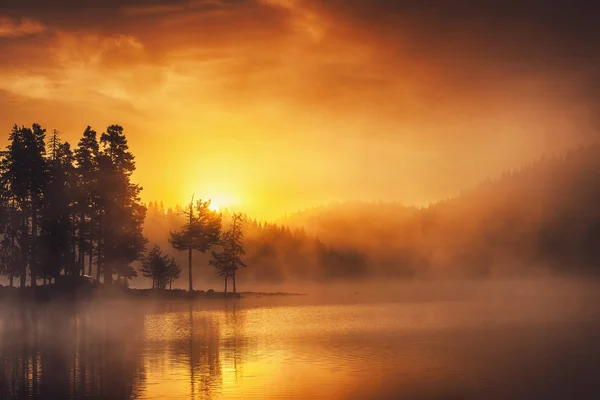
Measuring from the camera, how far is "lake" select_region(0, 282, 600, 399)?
116ft

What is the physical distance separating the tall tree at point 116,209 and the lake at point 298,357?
2543 cm

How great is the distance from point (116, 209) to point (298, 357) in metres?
66.5

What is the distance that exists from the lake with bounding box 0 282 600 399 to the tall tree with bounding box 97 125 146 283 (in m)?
25.4

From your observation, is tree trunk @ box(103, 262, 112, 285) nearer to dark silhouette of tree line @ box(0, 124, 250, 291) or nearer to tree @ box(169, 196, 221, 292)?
dark silhouette of tree line @ box(0, 124, 250, 291)

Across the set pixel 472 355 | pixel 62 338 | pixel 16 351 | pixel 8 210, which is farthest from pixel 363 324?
pixel 8 210

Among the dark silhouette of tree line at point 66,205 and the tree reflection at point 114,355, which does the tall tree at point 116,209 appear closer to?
the dark silhouette of tree line at point 66,205

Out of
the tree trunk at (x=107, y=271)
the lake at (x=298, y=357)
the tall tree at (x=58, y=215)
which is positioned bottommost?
the lake at (x=298, y=357)

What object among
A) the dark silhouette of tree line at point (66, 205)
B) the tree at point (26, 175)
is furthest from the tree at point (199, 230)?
the tree at point (26, 175)

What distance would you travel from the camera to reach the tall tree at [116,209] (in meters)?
105

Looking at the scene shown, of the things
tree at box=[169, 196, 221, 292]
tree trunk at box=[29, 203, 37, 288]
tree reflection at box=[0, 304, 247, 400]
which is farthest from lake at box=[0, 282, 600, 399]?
tree at box=[169, 196, 221, 292]

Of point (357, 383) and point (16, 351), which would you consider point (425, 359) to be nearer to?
point (357, 383)

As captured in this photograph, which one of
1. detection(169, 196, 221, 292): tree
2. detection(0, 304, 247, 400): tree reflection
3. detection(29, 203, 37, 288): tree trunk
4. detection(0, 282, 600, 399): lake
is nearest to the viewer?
detection(0, 282, 600, 399): lake

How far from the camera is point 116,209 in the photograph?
106750mm

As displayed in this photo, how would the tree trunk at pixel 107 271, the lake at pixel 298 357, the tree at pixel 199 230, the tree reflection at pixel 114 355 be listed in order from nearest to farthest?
the lake at pixel 298 357, the tree reflection at pixel 114 355, the tree trunk at pixel 107 271, the tree at pixel 199 230
